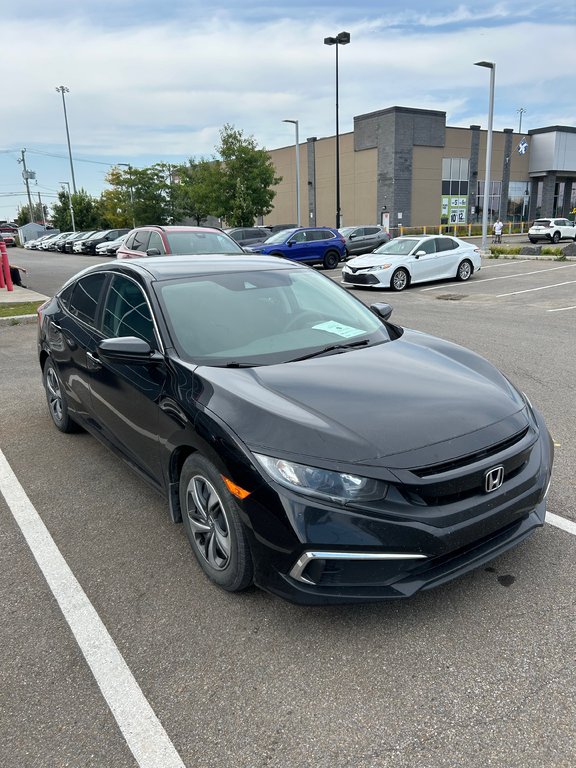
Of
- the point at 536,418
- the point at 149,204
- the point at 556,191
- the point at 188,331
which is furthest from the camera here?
the point at 556,191

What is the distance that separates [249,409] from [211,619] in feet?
3.25

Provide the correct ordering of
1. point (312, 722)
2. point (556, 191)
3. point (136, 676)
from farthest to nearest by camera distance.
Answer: point (556, 191) → point (136, 676) → point (312, 722)

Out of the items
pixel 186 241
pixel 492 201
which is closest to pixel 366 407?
pixel 186 241

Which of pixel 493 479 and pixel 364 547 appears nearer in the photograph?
pixel 364 547

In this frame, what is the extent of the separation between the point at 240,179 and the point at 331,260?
15722 millimetres

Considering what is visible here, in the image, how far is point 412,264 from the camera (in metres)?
16.7

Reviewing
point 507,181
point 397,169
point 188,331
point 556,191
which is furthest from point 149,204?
point 188,331

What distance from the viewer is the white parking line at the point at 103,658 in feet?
6.82

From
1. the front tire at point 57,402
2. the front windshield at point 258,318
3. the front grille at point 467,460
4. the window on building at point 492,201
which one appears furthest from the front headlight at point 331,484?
the window on building at point 492,201

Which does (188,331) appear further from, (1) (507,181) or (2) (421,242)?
(1) (507,181)

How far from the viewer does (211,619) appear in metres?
2.74

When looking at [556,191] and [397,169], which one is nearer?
[397,169]

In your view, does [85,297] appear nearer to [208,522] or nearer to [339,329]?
[339,329]

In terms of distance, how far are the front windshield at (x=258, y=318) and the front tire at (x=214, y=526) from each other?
65cm
